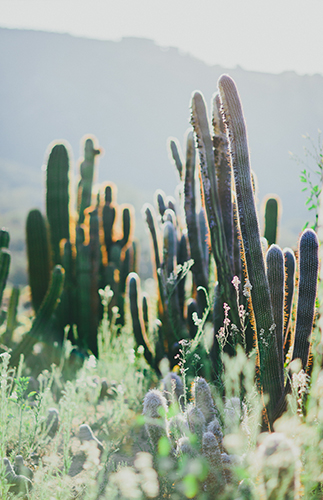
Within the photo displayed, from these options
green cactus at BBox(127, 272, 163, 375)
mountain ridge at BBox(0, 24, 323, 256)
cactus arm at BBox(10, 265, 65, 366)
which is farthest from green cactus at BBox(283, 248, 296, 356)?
mountain ridge at BBox(0, 24, 323, 256)

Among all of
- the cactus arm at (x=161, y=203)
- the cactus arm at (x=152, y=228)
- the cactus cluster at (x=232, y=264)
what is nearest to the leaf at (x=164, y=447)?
the cactus cluster at (x=232, y=264)

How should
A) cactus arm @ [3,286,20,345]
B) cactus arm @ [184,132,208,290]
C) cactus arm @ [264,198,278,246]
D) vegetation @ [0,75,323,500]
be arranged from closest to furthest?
vegetation @ [0,75,323,500] → cactus arm @ [184,132,208,290] → cactus arm @ [264,198,278,246] → cactus arm @ [3,286,20,345]

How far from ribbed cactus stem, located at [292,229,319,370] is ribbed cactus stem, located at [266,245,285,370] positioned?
88mm

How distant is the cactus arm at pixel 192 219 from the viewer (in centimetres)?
264

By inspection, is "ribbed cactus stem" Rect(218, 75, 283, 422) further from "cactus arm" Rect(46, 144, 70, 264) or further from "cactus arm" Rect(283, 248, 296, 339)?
"cactus arm" Rect(46, 144, 70, 264)

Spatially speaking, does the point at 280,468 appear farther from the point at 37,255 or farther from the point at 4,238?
the point at 37,255

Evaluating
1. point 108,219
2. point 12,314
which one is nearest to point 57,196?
point 108,219

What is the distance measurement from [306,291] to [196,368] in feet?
2.84

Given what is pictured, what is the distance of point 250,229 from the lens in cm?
178

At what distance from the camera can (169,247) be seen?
2746 millimetres

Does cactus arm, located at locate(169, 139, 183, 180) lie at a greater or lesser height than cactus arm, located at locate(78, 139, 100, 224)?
lesser

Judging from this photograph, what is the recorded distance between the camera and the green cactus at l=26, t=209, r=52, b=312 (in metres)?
4.07

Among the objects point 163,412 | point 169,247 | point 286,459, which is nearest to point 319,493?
point 286,459

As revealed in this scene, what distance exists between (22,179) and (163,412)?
131ft
